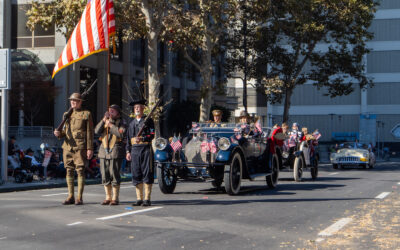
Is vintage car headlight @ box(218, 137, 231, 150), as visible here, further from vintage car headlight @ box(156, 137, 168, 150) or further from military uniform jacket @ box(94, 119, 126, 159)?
military uniform jacket @ box(94, 119, 126, 159)

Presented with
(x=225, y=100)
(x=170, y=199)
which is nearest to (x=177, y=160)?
(x=170, y=199)

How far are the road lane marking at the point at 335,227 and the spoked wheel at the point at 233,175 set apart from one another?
12.7 feet

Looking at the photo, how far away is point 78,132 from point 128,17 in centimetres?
1455

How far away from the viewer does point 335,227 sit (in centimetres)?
875

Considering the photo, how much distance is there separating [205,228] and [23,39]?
25.3 m

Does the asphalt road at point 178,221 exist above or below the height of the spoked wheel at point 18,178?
below

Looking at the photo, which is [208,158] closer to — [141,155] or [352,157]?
[141,155]

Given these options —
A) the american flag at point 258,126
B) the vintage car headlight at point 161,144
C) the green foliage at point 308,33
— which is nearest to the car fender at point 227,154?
the vintage car headlight at point 161,144

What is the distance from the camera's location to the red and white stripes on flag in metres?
12.9

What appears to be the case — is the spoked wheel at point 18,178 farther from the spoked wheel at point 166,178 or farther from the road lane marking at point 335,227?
the road lane marking at point 335,227

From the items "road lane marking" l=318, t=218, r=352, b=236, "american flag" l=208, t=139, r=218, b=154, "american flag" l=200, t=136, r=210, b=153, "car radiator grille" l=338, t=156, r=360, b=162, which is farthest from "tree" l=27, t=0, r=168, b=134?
"road lane marking" l=318, t=218, r=352, b=236

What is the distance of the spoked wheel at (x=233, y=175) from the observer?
43.2 feet

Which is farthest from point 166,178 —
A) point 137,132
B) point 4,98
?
point 4,98

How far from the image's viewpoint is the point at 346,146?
107 feet
